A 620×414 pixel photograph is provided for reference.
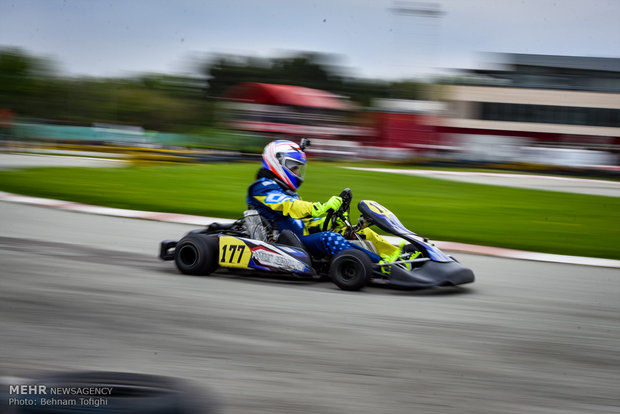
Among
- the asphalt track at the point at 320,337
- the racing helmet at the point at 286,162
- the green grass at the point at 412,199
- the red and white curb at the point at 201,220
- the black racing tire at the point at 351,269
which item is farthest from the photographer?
the green grass at the point at 412,199

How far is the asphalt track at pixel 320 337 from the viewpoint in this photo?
3385mm

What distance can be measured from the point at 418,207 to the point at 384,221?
7833 millimetres

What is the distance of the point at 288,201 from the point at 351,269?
0.82 m

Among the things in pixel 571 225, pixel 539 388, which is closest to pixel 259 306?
pixel 539 388

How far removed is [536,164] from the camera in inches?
1135

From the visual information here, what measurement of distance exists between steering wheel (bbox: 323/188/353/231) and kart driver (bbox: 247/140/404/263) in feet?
0.15

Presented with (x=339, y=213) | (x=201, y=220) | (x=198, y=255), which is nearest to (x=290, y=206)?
(x=339, y=213)

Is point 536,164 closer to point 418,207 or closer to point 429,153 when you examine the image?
point 429,153

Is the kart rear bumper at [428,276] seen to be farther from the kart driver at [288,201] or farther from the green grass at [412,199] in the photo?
the green grass at [412,199]

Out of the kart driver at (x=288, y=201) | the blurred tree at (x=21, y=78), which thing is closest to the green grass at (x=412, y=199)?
Answer: the kart driver at (x=288, y=201)

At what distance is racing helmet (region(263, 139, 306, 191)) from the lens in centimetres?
627

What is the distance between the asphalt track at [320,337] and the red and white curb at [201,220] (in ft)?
5.88

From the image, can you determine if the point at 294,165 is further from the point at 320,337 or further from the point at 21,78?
the point at 21,78

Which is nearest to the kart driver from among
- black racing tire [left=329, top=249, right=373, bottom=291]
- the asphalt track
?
black racing tire [left=329, top=249, right=373, bottom=291]
